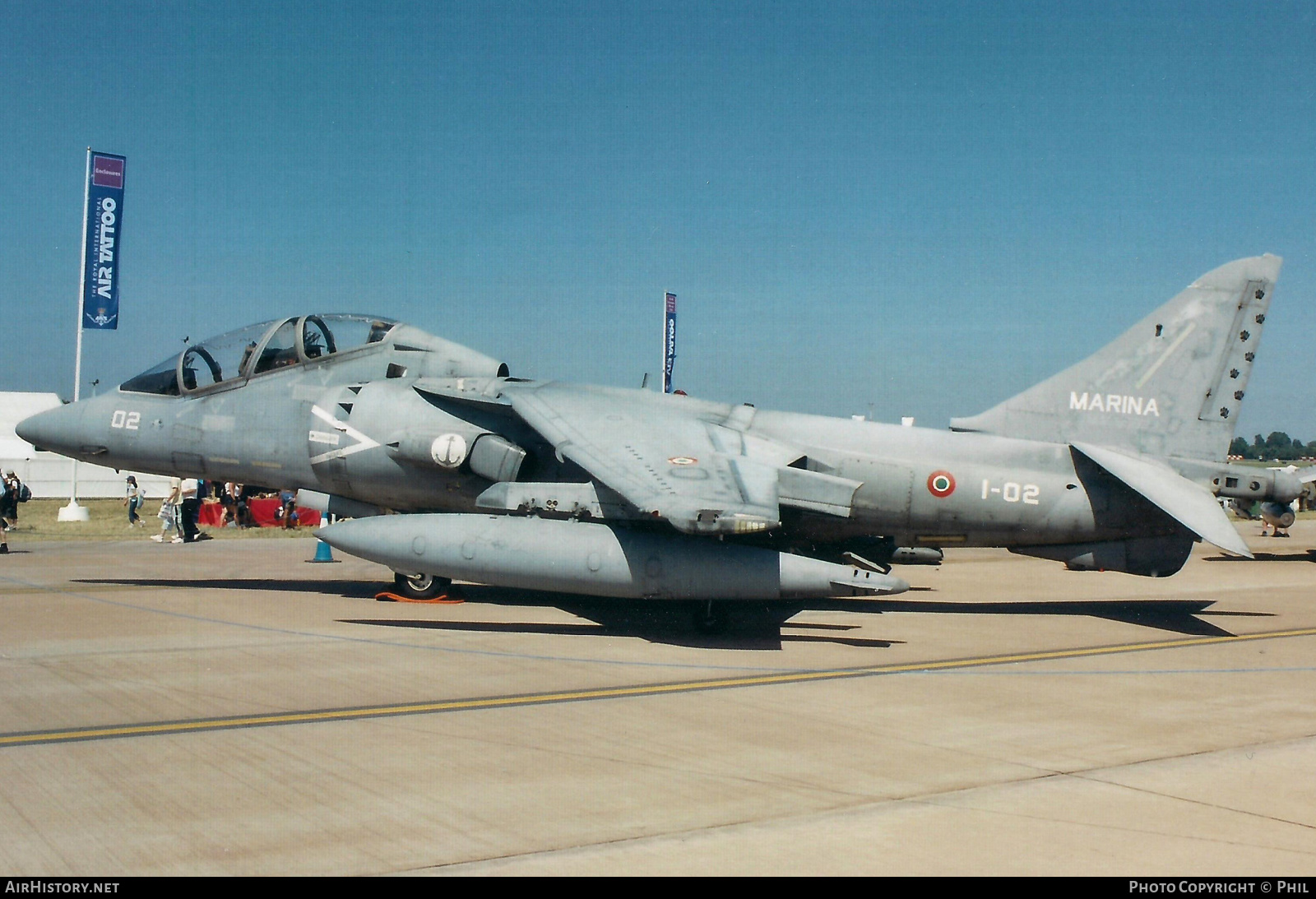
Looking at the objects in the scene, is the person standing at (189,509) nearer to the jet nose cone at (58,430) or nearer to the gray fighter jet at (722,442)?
the jet nose cone at (58,430)

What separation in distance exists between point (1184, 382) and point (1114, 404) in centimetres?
89

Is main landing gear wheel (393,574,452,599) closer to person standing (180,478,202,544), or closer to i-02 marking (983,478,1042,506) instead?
i-02 marking (983,478,1042,506)

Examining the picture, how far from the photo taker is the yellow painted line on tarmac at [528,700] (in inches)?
282

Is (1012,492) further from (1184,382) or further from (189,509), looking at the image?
(189,509)

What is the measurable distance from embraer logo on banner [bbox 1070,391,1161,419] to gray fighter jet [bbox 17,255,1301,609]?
0.02m

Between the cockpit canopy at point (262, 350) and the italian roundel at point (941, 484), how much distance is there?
733cm

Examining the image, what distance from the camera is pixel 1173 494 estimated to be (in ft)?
42.1

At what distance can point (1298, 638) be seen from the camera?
42.7 feet

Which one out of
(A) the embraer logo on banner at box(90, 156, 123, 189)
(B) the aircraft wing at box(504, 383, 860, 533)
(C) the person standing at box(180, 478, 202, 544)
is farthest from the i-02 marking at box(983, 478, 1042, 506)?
(A) the embraer logo on banner at box(90, 156, 123, 189)

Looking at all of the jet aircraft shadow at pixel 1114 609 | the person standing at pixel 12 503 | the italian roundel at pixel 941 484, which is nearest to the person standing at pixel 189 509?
the person standing at pixel 12 503

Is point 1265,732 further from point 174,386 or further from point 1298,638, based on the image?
point 174,386

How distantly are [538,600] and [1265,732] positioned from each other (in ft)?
29.4

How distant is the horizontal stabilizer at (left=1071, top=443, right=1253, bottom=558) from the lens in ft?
38.9

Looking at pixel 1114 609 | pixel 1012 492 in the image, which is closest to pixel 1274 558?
pixel 1114 609
